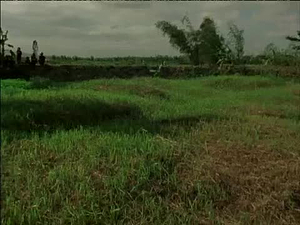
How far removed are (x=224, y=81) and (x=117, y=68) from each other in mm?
2409

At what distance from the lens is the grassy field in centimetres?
230

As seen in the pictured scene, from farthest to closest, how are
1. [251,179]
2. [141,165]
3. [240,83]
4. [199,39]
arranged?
[199,39]
[240,83]
[251,179]
[141,165]

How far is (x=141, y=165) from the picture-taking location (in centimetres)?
280

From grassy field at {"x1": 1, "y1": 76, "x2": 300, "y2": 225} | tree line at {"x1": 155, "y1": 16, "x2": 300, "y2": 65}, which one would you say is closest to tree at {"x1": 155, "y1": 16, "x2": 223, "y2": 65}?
tree line at {"x1": 155, "y1": 16, "x2": 300, "y2": 65}

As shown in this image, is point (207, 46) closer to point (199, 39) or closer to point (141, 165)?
point (199, 39)

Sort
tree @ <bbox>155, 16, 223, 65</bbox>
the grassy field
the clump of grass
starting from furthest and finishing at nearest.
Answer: tree @ <bbox>155, 16, 223, 65</bbox>
the clump of grass
the grassy field

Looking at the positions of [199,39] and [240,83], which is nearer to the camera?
[240,83]

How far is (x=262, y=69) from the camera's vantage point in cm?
1141

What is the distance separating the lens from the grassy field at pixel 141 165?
7.56 ft

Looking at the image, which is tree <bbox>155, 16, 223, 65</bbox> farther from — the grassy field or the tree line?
the grassy field

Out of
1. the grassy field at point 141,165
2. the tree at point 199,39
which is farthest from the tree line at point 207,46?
the grassy field at point 141,165

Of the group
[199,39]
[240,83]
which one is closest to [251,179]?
[240,83]

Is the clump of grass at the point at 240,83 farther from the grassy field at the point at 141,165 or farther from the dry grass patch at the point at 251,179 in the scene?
the dry grass patch at the point at 251,179

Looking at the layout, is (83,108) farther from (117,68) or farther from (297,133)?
(117,68)
